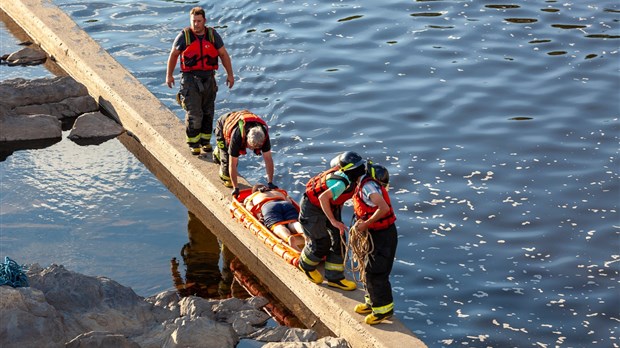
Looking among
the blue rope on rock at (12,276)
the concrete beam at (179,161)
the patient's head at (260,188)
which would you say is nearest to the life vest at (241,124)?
the patient's head at (260,188)

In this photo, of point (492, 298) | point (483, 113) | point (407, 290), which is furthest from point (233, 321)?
point (483, 113)

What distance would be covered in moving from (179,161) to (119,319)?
4.55 meters

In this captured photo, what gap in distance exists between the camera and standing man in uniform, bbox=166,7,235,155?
1752cm

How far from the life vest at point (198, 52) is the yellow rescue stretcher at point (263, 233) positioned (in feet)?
6.56

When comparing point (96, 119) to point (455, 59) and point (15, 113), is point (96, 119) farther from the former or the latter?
point (455, 59)

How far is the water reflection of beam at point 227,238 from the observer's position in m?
15.6

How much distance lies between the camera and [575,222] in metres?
17.6

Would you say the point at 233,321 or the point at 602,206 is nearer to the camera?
the point at 233,321

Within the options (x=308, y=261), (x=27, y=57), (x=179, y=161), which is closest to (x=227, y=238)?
(x=179, y=161)

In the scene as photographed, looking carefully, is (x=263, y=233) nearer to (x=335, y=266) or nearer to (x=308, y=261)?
(x=308, y=261)

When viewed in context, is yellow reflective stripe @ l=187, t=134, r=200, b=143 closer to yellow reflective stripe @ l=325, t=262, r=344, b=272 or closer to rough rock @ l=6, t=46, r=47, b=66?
yellow reflective stripe @ l=325, t=262, r=344, b=272

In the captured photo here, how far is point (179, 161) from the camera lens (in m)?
18.8

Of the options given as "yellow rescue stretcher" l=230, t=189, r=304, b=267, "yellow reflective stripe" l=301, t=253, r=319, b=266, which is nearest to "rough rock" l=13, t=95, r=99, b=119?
"yellow rescue stretcher" l=230, t=189, r=304, b=267

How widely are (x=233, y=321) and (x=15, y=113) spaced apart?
26.2 ft
